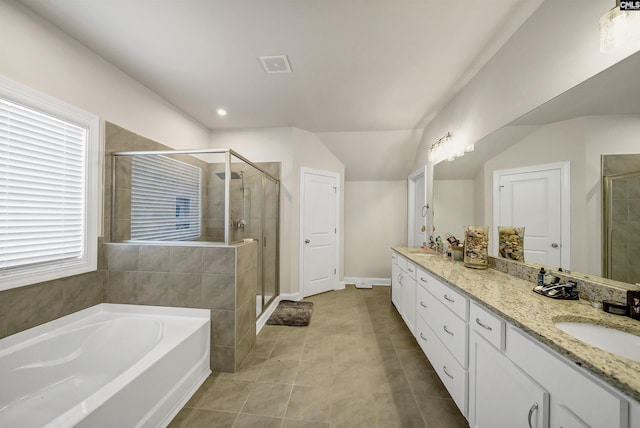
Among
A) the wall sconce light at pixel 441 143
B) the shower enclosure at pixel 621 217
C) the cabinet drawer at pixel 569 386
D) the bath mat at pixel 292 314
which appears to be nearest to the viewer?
the cabinet drawer at pixel 569 386

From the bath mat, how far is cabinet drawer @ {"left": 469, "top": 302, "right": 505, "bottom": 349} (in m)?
1.89

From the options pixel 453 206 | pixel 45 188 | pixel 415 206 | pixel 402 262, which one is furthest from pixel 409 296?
pixel 45 188

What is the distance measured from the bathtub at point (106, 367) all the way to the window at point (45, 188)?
0.40 m

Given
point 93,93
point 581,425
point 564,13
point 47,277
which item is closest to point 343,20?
point 564,13

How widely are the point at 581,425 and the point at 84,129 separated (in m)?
3.10

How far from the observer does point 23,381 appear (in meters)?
1.37

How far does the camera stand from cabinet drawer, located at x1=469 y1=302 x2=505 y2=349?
1.07 m

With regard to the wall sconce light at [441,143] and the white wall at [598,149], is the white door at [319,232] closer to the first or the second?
the wall sconce light at [441,143]

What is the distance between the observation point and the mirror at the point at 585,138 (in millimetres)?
1039

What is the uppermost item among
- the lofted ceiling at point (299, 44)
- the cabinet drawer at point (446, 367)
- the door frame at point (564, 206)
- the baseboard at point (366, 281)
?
the lofted ceiling at point (299, 44)

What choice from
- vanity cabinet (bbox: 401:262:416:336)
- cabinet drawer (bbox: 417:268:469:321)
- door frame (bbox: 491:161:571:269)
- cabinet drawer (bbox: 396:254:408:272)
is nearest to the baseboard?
cabinet drawer (bbox: 396:254:408:272)

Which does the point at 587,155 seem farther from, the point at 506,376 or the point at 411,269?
the point at 411,269

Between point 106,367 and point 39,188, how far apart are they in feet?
4.22

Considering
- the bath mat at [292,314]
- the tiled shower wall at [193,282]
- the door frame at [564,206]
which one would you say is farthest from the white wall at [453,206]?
the tiled shower wall at [193,282]
